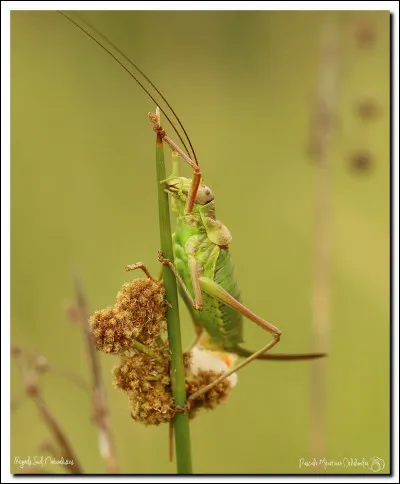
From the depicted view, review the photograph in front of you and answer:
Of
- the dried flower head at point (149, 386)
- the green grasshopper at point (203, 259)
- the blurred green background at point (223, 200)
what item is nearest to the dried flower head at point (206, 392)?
the dried flower head at point (149, 386)

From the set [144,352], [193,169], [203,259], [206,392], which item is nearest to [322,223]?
[203,259]

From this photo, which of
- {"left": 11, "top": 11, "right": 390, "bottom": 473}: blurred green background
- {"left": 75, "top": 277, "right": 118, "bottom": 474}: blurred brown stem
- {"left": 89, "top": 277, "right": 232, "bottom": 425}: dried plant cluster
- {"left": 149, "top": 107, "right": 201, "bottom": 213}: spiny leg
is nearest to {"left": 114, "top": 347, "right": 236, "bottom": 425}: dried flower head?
{"left": 89, "top": 277, "right": 232, "bottom": 425}: dried plant cluster

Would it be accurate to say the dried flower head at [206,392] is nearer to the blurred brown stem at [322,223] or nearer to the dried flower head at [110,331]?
the dried flower head at [110,331]

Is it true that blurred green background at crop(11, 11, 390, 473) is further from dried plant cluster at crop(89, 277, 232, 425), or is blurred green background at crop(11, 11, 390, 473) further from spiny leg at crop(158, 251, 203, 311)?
dried plant cluster at crop(89, 277, 232, 425)

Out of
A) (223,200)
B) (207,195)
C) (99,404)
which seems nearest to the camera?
(99,404)

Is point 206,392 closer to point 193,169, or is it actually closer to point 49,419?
point 49,419

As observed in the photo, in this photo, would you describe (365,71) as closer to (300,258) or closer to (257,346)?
(300,258)

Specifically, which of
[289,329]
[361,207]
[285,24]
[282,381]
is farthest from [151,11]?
[282,381]
